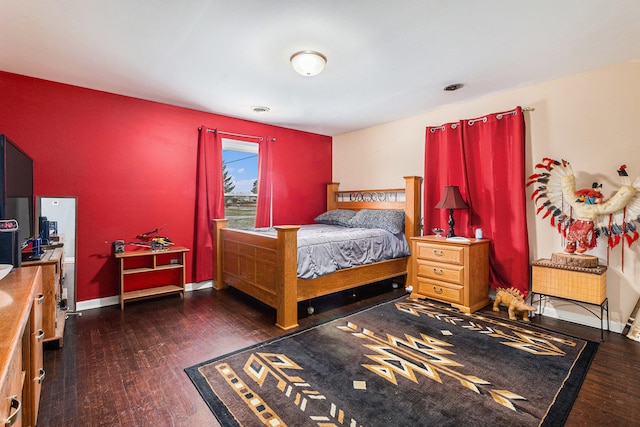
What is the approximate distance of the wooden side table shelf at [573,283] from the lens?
2.66m

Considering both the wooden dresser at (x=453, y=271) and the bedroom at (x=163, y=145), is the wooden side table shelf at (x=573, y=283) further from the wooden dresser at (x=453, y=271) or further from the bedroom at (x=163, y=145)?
the wooden dresser at (x=453, y=271)

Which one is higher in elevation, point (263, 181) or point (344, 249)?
point (263, 181)

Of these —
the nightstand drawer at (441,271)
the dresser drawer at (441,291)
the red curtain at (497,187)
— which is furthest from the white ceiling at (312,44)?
the dresser drawer at (441,291)

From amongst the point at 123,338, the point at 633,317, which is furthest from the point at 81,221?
the point at 633,317

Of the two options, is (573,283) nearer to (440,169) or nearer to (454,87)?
(440,169)

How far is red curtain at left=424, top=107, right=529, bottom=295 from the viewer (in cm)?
328

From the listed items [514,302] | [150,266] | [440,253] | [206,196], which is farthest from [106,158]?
[514,302]

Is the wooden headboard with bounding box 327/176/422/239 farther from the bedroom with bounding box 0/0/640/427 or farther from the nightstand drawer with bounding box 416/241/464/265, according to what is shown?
the nightstand drawer with bounding box 416/241/464/265

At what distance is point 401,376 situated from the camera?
205 cm

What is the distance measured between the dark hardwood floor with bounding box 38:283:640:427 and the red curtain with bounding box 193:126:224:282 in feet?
1.83

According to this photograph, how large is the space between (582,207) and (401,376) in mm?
2385

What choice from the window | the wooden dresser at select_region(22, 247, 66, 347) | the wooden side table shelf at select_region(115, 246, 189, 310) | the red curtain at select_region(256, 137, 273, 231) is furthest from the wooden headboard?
the wooden dresser at select_region(22, 247, 66, 347)

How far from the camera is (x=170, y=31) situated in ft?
7.37

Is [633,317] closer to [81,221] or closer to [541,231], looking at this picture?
[541,231]
